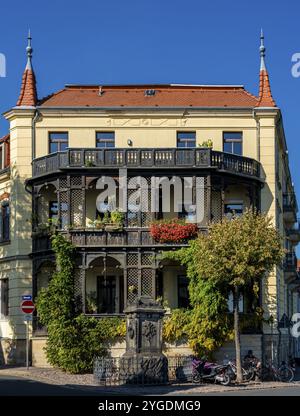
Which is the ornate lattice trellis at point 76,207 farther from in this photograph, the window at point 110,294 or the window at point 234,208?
the window at point 234,208

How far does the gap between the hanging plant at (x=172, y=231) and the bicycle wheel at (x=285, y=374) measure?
7.12m

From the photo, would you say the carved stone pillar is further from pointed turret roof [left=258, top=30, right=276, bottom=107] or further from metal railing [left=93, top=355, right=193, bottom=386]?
pointed turret roof [left=258, top=30, right=276, bottom=107]

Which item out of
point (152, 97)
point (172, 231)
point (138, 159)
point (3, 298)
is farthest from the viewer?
point (152, 97)

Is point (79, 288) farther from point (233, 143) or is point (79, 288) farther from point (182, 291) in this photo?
point (233, 143)

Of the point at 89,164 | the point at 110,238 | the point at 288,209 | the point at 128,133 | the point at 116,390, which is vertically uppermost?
the point at 128,133

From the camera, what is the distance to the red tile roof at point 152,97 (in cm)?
4666

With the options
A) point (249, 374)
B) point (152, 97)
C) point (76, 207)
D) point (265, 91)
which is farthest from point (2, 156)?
point (249, 374)

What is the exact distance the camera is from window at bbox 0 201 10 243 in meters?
47.9

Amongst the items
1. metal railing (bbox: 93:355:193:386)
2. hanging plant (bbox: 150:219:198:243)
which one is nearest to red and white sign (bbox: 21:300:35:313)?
metal railing (bbox: 93:355:193:386)

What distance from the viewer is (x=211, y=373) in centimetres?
3653

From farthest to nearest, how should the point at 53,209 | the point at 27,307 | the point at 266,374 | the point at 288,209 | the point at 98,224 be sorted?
1. the point at 288,209
2. the point at 53,209
3. the point at 98,224
4. the point at 266,374
5. the point at 27,307

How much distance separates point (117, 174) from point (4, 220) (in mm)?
7737

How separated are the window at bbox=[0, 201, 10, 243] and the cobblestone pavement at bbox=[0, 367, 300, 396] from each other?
8.61 m

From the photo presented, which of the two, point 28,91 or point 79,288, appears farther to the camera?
point 28,91
